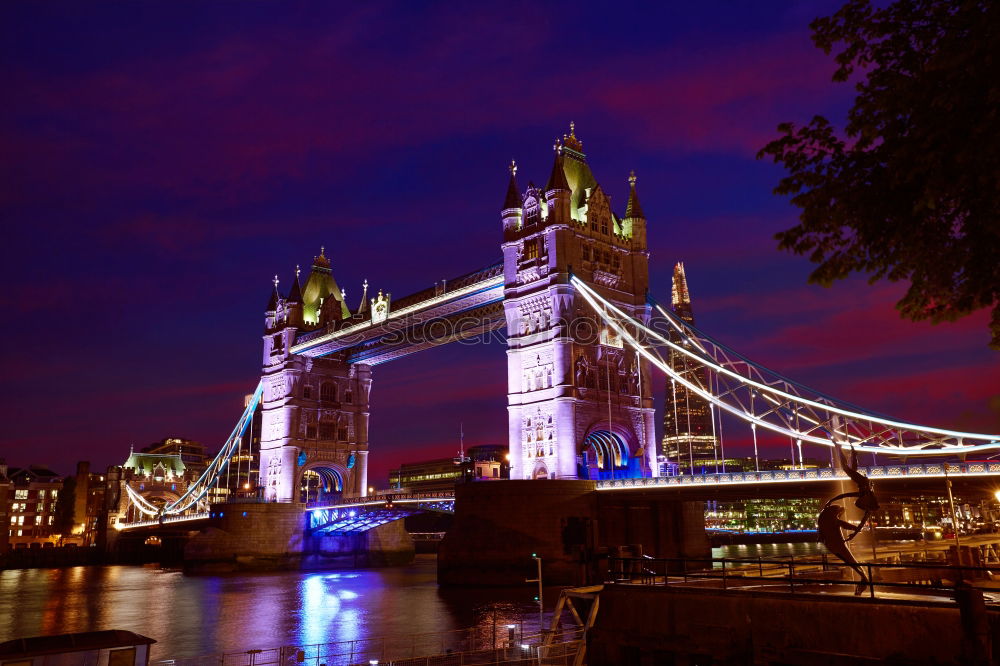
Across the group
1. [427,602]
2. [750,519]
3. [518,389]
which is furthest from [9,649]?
[750,519]

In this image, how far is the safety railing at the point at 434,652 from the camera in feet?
69.2

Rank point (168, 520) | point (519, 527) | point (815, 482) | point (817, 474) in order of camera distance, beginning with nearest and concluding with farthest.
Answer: point (817, 474) → point (815, 482) → point (519, 527) → point (168, 520)

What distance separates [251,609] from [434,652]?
20217mm

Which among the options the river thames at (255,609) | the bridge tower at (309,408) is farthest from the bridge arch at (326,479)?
the river thames at (255,609)

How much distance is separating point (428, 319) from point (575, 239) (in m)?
17.3

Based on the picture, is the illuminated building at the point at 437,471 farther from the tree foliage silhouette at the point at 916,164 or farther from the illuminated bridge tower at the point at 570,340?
the tree foliage silhouette at the point at 916,164

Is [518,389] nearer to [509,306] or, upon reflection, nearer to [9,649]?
[509,306]

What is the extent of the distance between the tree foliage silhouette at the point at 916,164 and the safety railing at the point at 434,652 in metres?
12.3

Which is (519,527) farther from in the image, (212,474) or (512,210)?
(212,474)

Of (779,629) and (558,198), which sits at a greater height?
(558,198)

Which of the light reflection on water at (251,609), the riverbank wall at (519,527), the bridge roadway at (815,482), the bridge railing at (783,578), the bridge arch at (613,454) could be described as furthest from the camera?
the bridge arch at (613,454)

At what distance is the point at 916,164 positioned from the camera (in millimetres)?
11305

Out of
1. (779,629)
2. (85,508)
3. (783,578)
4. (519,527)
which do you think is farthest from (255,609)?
(85,508)

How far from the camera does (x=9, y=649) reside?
15.9m
